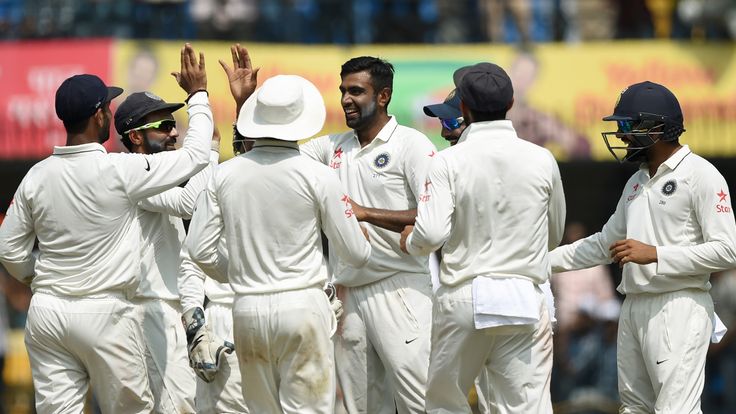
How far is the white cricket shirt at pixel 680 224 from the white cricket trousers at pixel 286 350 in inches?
86.1

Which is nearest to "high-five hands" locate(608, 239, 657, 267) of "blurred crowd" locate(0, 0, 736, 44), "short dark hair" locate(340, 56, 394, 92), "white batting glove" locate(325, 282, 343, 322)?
"white batting glove" locate(325, 282, 343, 322)

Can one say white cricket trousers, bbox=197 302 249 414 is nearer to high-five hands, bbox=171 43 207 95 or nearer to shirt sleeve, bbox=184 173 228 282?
shirt sleeve, bbox=184 173 228 282

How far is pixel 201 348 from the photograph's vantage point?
9.39 m

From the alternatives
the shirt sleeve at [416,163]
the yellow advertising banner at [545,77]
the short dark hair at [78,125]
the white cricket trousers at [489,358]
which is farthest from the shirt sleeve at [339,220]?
the yellow advertising banner at [545,77]

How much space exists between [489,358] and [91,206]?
8.59ft

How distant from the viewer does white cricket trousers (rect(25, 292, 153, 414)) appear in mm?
8875

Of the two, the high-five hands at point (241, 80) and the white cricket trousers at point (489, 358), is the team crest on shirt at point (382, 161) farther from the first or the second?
the white cricket trousers at point (489, 358)

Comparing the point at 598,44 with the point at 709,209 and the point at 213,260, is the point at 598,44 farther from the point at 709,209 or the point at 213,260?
the point at 213,260

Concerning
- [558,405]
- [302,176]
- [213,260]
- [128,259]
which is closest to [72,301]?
[128,259]

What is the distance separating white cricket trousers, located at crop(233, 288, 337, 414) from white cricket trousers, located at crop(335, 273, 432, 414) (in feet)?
2.75

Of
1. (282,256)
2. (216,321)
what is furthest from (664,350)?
(216,321)

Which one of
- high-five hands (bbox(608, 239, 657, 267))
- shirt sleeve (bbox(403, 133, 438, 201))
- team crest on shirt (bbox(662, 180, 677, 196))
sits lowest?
high-five hands (bbox(608, 239, 657, 267))

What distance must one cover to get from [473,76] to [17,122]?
32.8 ft

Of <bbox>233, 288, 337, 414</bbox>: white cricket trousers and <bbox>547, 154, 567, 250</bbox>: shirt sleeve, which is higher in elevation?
<bbox>547, 154, 567, 250</bbox>: shirt sleeve
